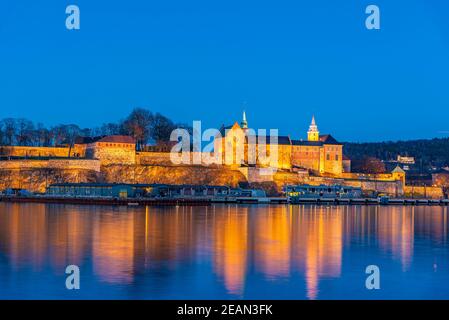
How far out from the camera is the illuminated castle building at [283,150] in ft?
268

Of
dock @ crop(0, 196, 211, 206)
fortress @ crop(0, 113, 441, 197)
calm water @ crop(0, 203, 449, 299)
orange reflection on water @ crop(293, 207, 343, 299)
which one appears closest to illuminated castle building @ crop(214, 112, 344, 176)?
fortress @ crop(0, 113, 441, 197)

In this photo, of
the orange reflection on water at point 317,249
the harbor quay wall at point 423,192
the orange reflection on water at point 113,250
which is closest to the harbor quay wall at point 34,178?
the orange reflection on water at point 113,250

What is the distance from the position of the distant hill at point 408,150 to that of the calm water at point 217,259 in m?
101

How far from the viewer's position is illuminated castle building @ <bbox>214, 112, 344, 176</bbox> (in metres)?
81.6

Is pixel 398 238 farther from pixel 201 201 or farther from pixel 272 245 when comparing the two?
pixel 201 201

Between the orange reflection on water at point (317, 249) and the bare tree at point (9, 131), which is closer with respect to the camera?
the orange reflection on water at point (317, 249)

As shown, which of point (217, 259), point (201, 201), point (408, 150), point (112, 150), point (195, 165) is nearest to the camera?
point (217, 259)

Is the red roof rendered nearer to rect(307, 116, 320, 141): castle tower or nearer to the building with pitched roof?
the building with pitched roof

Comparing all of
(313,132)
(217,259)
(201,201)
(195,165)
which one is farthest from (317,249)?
(313,132)

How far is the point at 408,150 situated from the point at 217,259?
12842 cm

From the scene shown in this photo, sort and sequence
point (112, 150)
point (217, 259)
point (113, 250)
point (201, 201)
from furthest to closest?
point (112, 150)
point (201, 201)
point (113, 250)
point (217, 259)

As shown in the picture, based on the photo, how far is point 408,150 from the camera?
14388 centimetres

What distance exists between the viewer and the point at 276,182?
2990 inches

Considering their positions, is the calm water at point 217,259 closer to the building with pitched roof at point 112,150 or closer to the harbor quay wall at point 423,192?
the building with pitched roof at point 112,150
